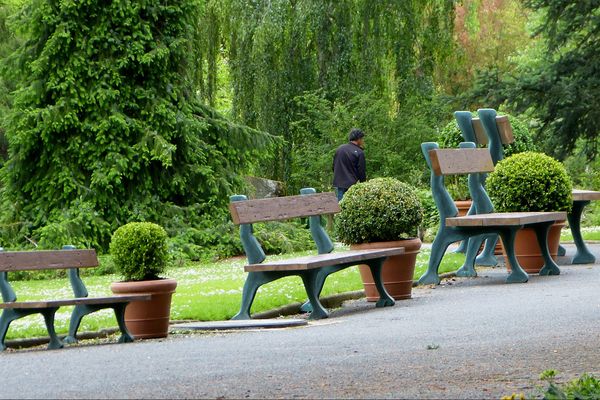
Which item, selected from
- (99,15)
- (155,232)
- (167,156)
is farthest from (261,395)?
(99,15)

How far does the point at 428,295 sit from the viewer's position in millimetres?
12664

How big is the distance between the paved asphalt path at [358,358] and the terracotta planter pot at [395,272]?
66 centimetres

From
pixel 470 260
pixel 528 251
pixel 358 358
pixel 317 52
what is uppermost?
pixel 317 52

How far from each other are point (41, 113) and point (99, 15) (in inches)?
83.4

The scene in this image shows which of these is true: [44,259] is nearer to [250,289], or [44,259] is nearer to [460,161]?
[250,289]

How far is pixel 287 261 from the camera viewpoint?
10.8 m

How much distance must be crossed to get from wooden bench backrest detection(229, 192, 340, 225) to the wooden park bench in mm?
1451

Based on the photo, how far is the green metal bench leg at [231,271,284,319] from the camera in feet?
35.9

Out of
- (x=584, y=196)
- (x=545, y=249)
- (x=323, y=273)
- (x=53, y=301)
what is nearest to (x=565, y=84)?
(x=584, y=196)

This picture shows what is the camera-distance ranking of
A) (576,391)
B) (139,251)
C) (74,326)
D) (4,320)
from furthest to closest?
(139,251) < (74,326) < (4,320) < (576,391)

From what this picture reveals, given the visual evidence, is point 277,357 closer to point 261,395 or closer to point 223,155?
point 261,395

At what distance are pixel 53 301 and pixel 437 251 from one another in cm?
558

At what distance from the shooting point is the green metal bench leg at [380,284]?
11.6m

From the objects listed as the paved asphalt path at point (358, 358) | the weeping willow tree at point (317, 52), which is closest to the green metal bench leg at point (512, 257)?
the paved asphalt path at point (358, 358)
